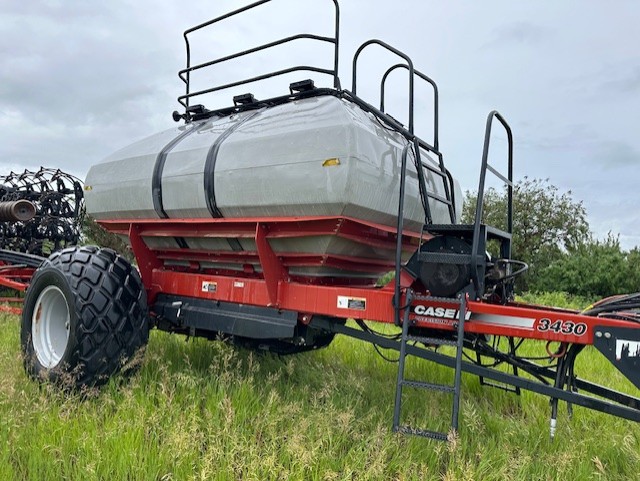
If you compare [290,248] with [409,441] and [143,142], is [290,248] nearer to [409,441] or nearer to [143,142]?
[409,441]

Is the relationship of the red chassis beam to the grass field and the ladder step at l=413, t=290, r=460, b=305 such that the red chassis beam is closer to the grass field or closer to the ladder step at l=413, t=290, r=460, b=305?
the ladder step at l=413, t=290, r=460, b=305

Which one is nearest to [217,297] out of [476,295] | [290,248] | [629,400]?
[290,248]

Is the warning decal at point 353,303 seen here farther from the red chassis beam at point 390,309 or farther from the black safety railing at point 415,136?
the black safety railing at point 415,136

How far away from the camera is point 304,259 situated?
4055mm

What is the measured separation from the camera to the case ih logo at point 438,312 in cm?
363

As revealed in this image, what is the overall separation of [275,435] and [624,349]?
81.1 inches

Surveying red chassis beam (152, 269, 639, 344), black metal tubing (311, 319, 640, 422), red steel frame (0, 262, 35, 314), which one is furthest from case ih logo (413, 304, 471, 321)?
red steel frame (0, 262, 35, 314)

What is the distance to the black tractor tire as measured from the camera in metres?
4.24

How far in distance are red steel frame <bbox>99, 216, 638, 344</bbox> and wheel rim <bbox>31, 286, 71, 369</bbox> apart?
718 millimetres

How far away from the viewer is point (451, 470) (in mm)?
3139

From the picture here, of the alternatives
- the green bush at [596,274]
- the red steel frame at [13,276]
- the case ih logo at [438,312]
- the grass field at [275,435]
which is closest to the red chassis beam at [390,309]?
the case ih logo at [438,312]

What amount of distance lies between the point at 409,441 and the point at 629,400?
55.3 inches

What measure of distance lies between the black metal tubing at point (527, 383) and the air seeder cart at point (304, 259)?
1 cm

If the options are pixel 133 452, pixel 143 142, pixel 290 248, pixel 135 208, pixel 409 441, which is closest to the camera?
pixel 133 452
